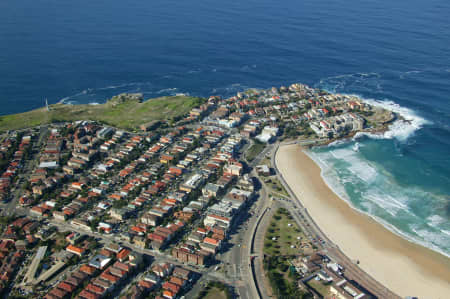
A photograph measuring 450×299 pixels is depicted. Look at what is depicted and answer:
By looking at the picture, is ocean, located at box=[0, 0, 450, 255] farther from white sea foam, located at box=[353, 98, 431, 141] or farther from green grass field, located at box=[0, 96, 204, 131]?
green grass field, located at box=[0, 96, 204, 131]

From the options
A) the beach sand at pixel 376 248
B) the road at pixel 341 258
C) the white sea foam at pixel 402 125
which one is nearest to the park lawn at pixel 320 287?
the road at pixel 341 258

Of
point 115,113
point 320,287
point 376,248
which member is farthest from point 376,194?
point 115,113

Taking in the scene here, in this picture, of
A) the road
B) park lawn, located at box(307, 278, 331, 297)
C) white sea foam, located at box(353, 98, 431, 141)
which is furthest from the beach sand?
white sea foam, located at box(353, 98, 431, 141)

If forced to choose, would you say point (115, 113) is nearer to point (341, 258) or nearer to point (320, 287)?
point (341, 258)

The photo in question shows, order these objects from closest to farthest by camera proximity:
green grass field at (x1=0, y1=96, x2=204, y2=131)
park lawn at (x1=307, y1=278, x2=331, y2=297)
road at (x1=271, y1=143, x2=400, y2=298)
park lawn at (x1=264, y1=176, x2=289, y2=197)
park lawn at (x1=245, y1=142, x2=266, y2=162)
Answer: park lawn at (x1=307, y1=278, x2=331, y2=297) → road at (x1=271, y1=143, x2=400, y2=298) → park lawn at (x1=264, y1=176, x2=289, y2=197) → park lawn at (x1=245, y1=142, x2=266, y2=162) → green grass field at (x1=0, y1=96, x2=204, y2=131)

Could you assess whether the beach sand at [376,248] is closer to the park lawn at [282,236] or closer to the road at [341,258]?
the road at [341,258]

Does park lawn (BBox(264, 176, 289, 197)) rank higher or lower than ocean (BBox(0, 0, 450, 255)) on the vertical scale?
lower
